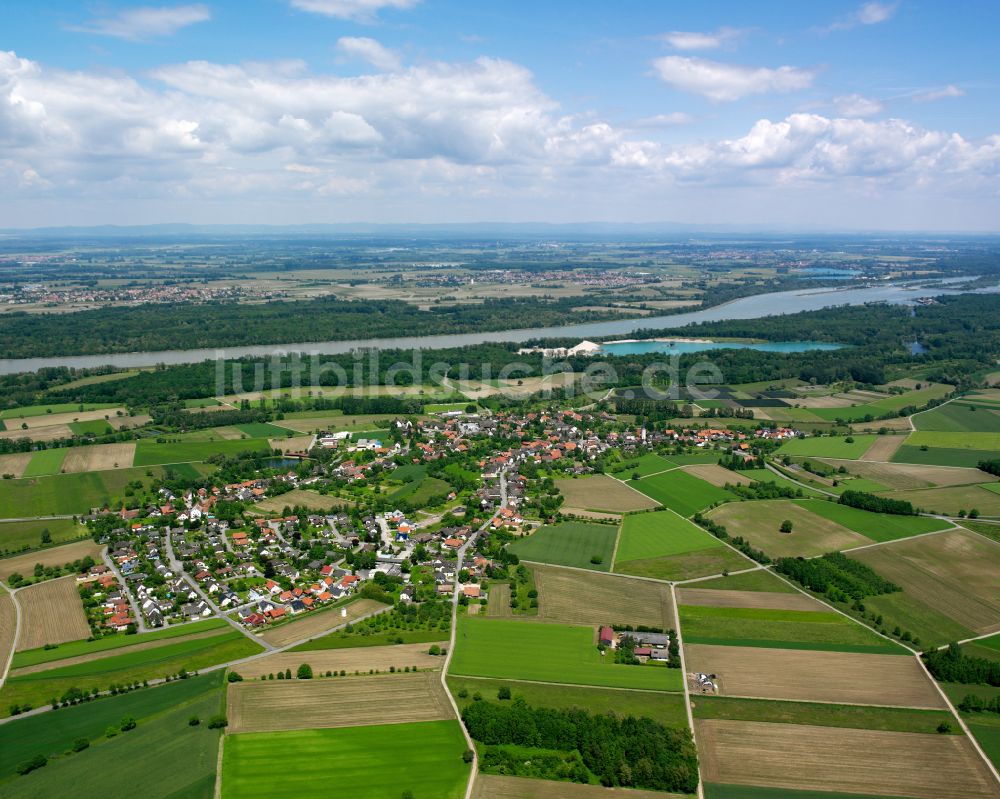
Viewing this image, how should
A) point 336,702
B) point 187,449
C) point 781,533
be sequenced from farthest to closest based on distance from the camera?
point 187,449, point 781,533, point 336,702

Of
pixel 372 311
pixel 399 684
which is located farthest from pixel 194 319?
pixel 399 684

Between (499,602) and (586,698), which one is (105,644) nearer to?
(499,602)

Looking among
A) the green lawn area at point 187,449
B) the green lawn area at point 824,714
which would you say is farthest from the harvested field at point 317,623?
the green lawn area at point 187,449

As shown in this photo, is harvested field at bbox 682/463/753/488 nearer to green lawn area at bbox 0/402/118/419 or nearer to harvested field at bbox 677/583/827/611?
harvested field at bbox 677/583/827/611

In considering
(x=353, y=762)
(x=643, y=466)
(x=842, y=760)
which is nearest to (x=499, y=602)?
(x=353, y=762)

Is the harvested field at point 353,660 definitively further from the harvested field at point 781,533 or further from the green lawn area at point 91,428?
the green lawn area at point 91,428

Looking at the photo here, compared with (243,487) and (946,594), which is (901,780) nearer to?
(946,594)

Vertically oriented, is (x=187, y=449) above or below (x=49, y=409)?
below
